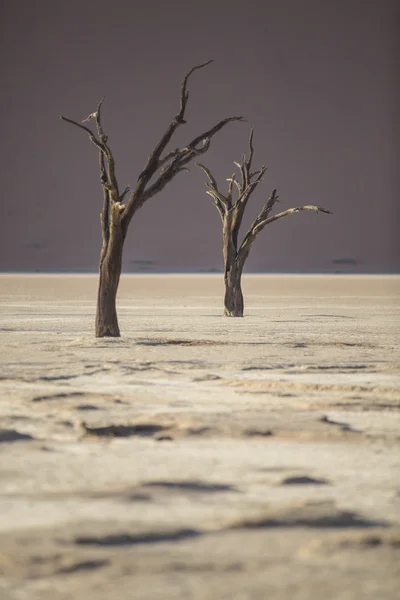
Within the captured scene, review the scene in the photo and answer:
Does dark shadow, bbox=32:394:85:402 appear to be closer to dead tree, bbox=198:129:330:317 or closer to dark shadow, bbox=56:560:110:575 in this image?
dark shadow, bbox=56:560:110:575

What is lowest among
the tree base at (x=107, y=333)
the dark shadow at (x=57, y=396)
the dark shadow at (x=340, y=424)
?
the dark shadow at (x=340, y=424)

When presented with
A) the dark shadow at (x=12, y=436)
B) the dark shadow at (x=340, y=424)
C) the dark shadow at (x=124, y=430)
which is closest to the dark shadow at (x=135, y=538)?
the dark shadow at (x=12, y=436)

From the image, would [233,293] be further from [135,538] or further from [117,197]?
[135,538]

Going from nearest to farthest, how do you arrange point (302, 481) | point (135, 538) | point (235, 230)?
point (135, 538)
point (302, 481)
point (235, 230)

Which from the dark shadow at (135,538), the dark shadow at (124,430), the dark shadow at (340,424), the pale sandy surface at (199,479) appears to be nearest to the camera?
the pale sandy surface at (199,479)

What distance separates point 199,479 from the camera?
5.47 metres

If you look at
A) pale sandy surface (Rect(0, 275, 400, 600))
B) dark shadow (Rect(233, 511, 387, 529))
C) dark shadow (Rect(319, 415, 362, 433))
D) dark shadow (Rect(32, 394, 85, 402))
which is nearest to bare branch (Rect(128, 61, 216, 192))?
pale sandy surface (Rect(0, 275, 400, 600))

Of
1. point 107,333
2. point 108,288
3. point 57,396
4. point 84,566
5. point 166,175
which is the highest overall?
point 166,175

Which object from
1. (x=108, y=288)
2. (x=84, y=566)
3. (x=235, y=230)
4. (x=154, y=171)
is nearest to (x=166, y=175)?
Answer: (x=154, y=171)

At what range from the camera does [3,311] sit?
26344mm

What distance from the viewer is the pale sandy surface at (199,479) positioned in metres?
3.76

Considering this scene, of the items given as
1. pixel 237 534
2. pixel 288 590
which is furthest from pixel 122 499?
pixel 288 590

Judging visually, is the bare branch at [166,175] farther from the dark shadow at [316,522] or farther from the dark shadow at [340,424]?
the dark shadow at [316,522]

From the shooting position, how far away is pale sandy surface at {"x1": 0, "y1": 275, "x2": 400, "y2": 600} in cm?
376
